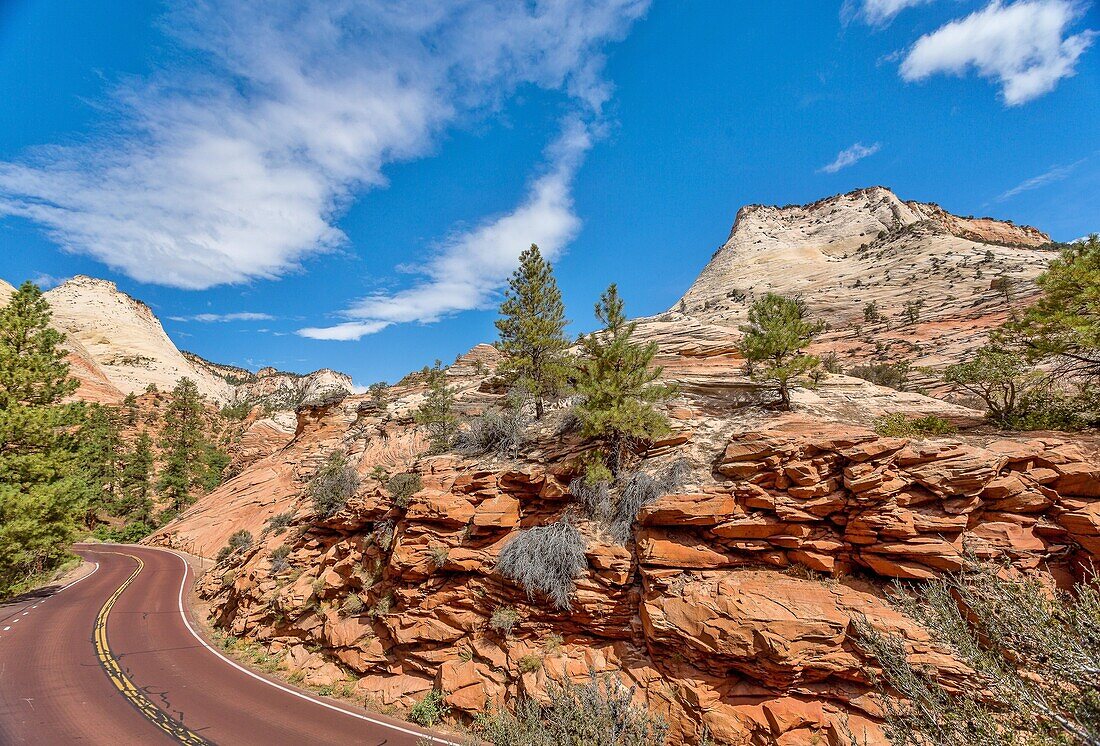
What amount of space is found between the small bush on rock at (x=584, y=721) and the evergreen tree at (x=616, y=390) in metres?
4.50

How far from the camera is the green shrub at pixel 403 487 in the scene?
11.8 meters

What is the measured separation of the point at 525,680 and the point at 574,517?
3.48 metres

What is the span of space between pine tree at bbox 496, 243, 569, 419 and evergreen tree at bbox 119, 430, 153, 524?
3939 centimetres

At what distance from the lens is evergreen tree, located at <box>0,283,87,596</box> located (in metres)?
11.8

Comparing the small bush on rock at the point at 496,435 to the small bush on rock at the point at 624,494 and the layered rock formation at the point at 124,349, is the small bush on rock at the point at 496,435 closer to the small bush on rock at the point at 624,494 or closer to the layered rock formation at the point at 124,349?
the small bush on rock at the point at 624,494

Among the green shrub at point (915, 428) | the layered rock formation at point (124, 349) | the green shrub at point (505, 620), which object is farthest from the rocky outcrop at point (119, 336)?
the green shrub at point (915, 428)

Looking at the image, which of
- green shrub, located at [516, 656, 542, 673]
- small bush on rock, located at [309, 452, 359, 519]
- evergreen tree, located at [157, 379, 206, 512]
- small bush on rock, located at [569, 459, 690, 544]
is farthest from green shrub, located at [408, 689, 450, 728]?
evergreen tree, located at [157, 379, 206, 512]

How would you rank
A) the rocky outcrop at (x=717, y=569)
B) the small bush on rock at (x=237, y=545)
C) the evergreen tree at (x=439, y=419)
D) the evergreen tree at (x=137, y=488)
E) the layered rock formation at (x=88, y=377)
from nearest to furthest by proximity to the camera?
the rocky outcrop at (x=717, y=569) < the evergreen tree at (x=439, y=419) < the small bush on rock at (x=237, y=545) < the evergreen tree at (x=137, y=488) < the layered rock formation at (x=88, y=377)

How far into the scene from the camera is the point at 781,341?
32.9 ft

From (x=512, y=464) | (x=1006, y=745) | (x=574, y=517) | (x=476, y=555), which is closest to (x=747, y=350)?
(x=574, y=517)

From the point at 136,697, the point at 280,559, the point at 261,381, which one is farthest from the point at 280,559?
the point at 261,381

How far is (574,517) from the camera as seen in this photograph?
9.46 metres

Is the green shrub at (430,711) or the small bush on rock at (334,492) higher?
Answer: the small bush on rock at (334,492)

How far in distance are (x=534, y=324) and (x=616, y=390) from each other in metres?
5.54
